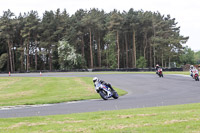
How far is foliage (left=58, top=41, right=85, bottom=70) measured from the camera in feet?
261

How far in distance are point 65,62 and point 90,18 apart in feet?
46.2

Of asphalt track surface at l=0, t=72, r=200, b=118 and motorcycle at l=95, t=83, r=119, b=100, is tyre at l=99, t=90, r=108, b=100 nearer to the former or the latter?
motorcycle at l=95, t=83, r=119, b=100

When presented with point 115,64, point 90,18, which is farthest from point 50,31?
point 115,64

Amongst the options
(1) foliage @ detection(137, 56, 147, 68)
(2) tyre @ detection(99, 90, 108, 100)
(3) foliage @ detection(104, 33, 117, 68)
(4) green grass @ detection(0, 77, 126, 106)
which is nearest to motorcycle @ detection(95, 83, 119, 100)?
(2) tyre @ detection(99, 90, 108, 100)

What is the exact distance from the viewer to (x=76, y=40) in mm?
85812

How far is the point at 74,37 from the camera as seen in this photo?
8319cm

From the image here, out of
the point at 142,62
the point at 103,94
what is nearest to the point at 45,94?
the point at 103,94

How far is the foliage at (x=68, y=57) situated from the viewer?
261 ft

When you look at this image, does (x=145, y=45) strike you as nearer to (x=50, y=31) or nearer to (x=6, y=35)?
(x=50, y=31)

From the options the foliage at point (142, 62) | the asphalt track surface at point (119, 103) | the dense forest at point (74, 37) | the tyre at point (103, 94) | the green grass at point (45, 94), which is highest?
the dense forest at point (74, 37)

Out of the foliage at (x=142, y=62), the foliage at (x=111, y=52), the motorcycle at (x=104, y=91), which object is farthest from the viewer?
the foliage at (x=111, y=52)

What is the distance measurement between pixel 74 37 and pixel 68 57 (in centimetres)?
707

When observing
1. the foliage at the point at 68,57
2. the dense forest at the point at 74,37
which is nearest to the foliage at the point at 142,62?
the dense forest at the point at 74,37

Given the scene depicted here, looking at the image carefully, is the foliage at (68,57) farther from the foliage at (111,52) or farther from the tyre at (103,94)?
the tyre at (103,94)
